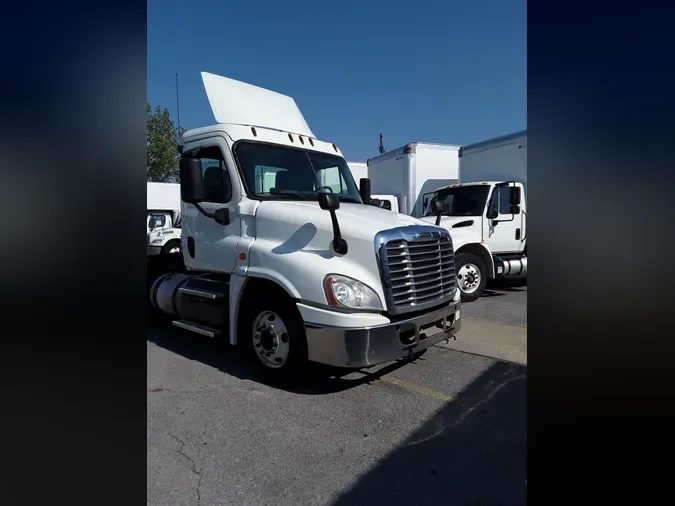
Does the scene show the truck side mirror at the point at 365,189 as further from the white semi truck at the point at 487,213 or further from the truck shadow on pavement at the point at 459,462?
the truck shadow on pavement at the point at 459,462

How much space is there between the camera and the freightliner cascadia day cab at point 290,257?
11.9ft

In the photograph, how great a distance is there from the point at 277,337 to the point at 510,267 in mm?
6314

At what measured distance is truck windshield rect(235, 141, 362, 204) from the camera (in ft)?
15.2

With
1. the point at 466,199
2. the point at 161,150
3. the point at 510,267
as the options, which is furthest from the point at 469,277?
the point at 161,150

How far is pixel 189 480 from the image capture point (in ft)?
8.37

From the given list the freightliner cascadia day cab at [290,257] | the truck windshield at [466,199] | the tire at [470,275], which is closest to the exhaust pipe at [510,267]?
the tire at [470,275]

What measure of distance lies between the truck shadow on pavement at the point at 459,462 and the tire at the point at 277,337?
127 centimetres

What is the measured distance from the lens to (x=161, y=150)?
25.2m

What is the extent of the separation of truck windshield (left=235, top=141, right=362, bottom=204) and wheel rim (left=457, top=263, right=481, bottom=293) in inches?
132
